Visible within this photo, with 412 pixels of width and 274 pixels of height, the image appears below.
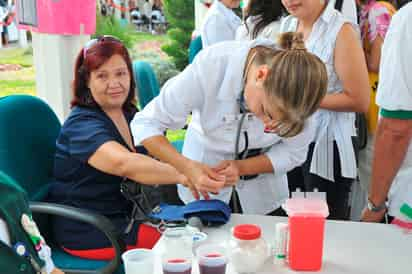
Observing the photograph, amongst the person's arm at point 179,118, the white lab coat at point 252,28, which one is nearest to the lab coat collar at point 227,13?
the white lab coat at point 252,28

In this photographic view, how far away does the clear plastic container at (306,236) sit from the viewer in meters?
1.27

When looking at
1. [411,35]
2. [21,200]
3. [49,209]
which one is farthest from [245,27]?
[21,200]

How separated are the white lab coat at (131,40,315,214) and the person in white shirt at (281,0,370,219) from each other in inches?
8.9

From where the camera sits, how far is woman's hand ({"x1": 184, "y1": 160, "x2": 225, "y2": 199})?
1470 mm

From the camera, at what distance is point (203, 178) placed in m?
1.47

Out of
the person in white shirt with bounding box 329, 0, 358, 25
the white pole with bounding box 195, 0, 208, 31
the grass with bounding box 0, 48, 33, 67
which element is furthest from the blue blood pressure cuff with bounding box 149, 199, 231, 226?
the white pole with bounding box 195, 0, 208, 31

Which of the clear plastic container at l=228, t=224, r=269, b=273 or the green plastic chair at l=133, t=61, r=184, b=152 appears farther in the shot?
the green plastic chair at l=133, t=61, r=184, b=152

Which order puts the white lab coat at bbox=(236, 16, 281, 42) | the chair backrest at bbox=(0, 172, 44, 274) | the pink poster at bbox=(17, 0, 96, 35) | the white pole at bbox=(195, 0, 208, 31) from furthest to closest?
1. the white pole at bbox=(195, 0, 208, 31)
2. the pink poster at bbox=(17, 0, 96, 35)
3. the white lab coat at bbox=(236, 16, 281, 42)
4. the chair backrest at bbox=(0, 172, 44, 274)

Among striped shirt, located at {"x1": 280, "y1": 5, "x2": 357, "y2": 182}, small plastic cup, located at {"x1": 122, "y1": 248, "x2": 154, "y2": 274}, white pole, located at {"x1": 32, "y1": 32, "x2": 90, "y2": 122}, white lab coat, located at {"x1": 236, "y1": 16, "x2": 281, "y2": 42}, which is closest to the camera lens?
small plastic cup, located at {"x1": 122, "y1": 248, "x2": 154, "y2": 274}

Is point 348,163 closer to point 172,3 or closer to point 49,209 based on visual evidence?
point 49,209

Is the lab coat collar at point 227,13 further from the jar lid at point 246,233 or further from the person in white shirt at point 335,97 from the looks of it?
the jar lid at point 246,233

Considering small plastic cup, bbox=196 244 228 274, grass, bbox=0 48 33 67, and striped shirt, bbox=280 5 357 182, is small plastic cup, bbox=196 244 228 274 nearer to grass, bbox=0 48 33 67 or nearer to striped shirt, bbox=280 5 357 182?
striped shirt, bbox=280 5 357 182

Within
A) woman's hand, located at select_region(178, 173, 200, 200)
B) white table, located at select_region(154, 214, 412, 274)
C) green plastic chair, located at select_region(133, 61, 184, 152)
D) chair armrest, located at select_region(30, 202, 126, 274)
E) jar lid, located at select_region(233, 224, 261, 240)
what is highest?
green plastic chair, located at select_region(133, 61, 184, 152)

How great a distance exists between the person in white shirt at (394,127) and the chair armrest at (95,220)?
2.69ft
